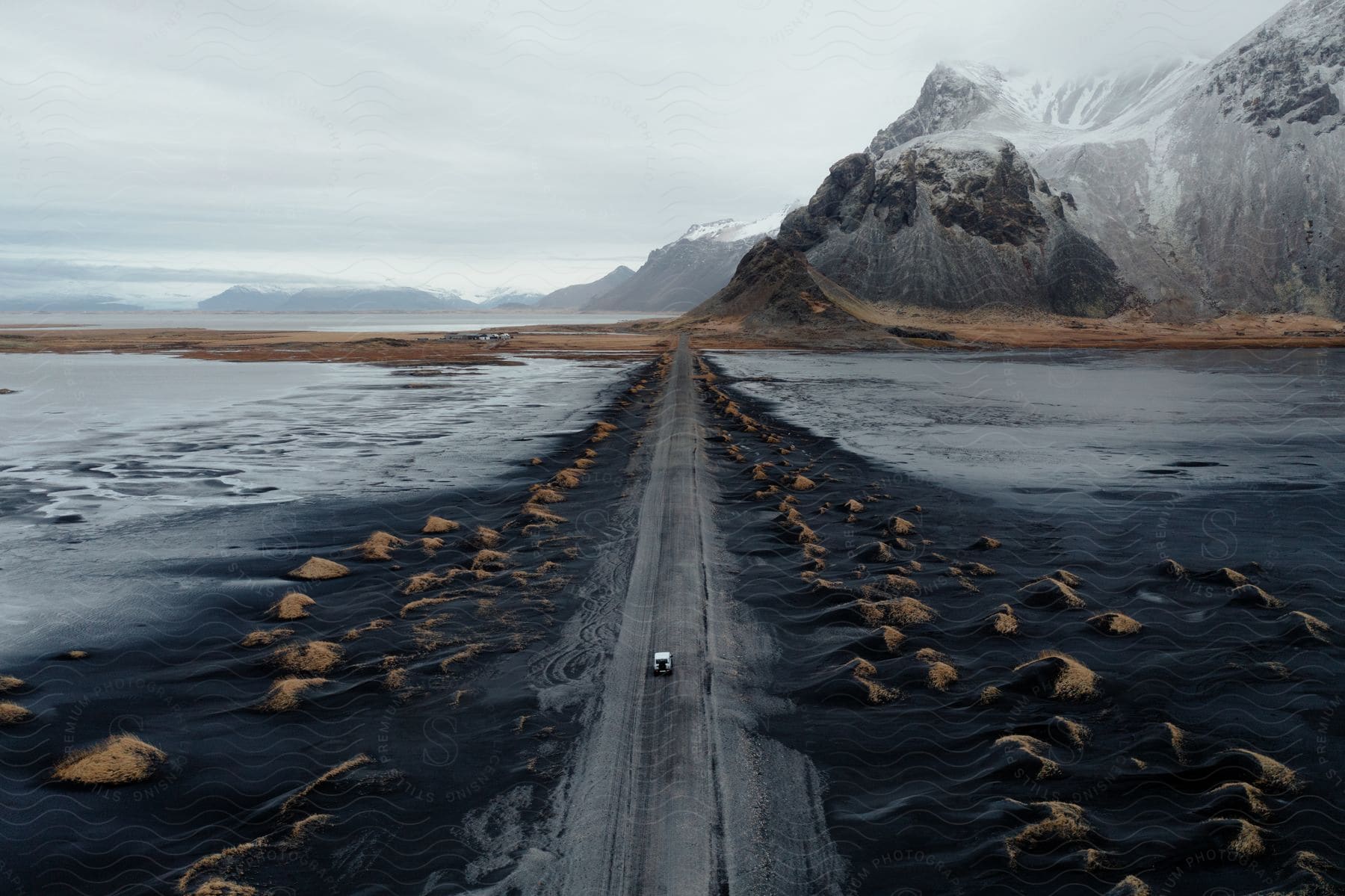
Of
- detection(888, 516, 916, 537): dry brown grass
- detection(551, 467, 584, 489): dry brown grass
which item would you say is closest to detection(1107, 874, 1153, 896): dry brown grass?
detection(888, 516, 916, 537): dry brown grass

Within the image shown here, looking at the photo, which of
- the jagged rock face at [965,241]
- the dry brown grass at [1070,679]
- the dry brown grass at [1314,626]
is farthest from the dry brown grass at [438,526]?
the jagged rock face at [965,241]

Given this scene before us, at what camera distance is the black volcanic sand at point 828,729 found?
7.09 meters

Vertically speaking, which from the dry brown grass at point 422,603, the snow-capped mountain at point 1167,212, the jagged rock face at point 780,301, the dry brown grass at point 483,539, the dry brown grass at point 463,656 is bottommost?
the dry brown grass at point 463,656

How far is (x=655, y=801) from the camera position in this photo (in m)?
7.53

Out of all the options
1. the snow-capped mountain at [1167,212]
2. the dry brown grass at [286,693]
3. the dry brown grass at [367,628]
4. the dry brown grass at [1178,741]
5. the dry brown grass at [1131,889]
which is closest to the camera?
the dry brown grass at [1131,889]

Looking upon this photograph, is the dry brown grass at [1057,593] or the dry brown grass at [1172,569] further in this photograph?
the dry brown grass at [1172,569]

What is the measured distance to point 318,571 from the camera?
14.9 metres

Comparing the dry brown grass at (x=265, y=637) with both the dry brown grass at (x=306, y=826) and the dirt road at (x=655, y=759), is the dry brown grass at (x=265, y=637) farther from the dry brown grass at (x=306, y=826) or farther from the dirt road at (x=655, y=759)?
the dirt road at (x=655, y=759)

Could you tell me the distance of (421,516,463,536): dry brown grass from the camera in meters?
18.0

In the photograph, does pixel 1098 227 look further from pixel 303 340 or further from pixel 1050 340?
pixel 303 340

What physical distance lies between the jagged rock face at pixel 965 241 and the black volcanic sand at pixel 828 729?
162m

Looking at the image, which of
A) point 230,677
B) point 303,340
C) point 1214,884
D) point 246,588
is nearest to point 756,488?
point 246,588

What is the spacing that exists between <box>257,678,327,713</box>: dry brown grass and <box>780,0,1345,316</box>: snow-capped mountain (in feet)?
554

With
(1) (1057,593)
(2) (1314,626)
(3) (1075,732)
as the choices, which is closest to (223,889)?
(3) (1075,732)
